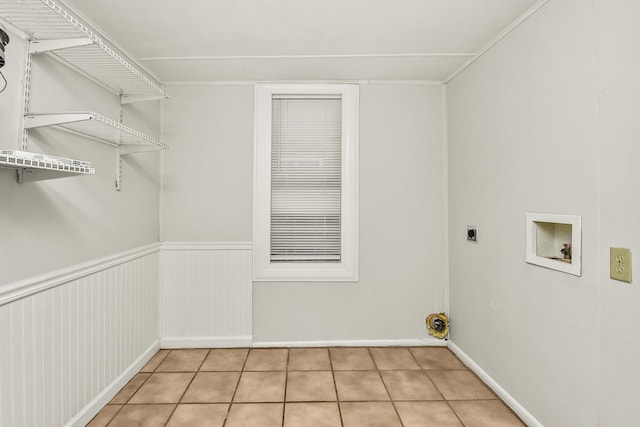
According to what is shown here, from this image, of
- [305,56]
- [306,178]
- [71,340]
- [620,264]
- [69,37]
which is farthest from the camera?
[306,178]

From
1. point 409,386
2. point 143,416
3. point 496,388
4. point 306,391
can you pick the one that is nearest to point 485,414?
point 496,388

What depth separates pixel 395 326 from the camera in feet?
9.49

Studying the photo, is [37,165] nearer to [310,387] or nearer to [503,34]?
[310,387]

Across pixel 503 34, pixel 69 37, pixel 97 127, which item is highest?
pixel 503 34

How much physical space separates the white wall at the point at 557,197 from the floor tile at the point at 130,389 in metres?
2.45

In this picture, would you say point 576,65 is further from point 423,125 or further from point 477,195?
point 423,125

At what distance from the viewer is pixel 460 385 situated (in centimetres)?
227

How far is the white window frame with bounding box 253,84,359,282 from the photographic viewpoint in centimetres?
286

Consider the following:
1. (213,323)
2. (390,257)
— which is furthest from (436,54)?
(213,323)

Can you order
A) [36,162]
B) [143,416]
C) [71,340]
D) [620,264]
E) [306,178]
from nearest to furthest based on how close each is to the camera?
1. [36,162]
2. [620,264]
3. [71,340]
4. [143,416]
5. [306,178]

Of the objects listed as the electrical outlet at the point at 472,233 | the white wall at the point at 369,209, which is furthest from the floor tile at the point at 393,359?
the electrical outlet at the point at 472,233

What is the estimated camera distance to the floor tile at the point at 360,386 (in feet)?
7.00

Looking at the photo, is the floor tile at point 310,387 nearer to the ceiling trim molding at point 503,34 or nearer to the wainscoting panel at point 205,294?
the wainscoting panel at point 205,294

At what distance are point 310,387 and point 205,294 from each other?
1220 millimetres
